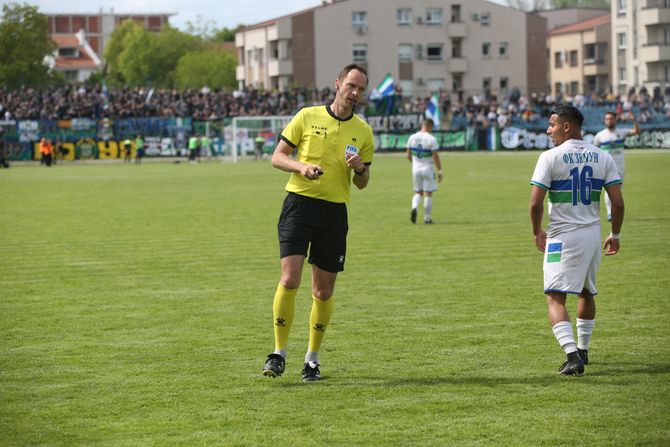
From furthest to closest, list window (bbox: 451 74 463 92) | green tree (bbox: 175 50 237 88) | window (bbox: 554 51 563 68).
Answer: green tree (bbox: 175 50 237 88)
window (bbox: 554 51 563 68)
window (bbox: 451 74 463 92)

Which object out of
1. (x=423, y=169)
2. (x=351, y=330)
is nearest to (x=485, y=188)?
(x=423, y=169)

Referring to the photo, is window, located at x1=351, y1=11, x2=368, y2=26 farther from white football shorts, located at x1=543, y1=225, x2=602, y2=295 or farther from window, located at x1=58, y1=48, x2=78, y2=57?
white football shorts, located at x1=543, y1=225, x2=602, y2=295

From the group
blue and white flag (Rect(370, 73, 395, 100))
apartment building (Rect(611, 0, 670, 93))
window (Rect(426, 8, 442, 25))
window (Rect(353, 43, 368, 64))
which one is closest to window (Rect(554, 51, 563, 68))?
apartment building (Rect(611, 0, 670, 93))

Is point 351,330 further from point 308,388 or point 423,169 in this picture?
point 423,169

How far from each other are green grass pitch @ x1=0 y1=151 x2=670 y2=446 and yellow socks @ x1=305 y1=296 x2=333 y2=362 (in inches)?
9.3

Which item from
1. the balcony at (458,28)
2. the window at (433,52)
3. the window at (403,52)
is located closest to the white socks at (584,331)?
the window at (403,52)

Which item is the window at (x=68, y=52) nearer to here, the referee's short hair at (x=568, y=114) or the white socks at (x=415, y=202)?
the white socks at (x=415, y=202)

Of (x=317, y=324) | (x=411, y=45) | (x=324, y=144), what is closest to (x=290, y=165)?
(x=324, y=144)

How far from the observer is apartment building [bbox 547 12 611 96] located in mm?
121000

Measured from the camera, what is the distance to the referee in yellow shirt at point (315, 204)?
8.57m

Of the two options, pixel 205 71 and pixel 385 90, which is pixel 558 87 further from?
pixel 385 90

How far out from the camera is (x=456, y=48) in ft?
360

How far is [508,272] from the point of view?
1532cm

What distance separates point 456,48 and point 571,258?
103 m
